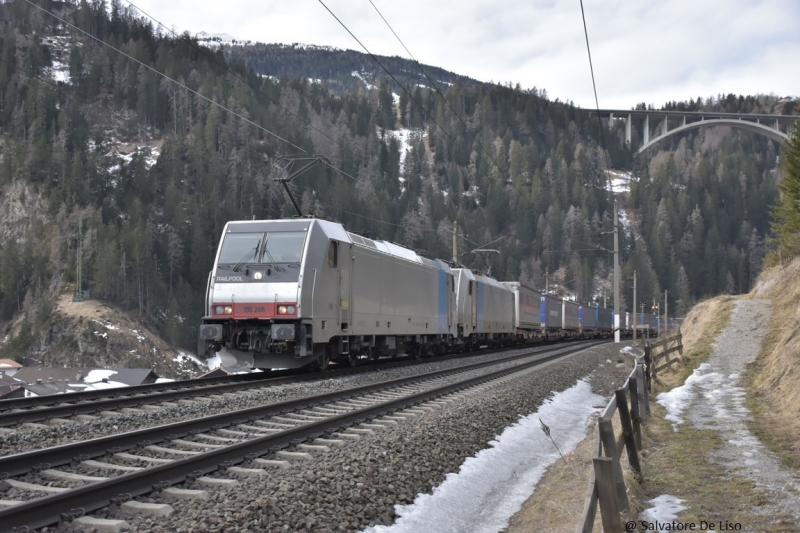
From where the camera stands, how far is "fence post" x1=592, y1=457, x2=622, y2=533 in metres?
5.05

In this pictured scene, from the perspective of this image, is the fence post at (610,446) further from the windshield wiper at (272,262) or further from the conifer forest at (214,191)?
the conifer forest at (214,191)

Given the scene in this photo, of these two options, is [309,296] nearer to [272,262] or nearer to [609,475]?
[272,262]

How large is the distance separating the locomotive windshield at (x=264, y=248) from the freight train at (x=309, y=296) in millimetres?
23

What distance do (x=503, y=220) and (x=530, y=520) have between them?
542 feet

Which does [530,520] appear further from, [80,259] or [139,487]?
[80,259]

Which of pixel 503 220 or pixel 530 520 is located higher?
pixel 503 220

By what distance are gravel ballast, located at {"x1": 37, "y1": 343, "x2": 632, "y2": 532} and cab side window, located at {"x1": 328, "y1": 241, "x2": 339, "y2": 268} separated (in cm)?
632

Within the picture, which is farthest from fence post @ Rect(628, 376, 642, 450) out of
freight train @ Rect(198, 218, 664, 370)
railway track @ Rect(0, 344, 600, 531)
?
freight train @ Rect(198, 218, 664, 370)

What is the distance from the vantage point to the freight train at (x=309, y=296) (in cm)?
1587

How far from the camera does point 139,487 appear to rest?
19.9 feet

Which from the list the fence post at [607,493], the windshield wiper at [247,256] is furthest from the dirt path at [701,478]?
the windshield wiper at [247,256]

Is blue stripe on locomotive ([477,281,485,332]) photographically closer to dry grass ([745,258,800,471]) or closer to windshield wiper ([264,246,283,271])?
dry grass ([745,258,800,471])

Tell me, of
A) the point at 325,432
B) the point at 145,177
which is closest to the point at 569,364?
the point at 325,432

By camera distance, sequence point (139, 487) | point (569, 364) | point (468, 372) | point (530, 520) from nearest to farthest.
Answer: point (139, 487), point (530, 520), point (468, 372), point (569, 364)
